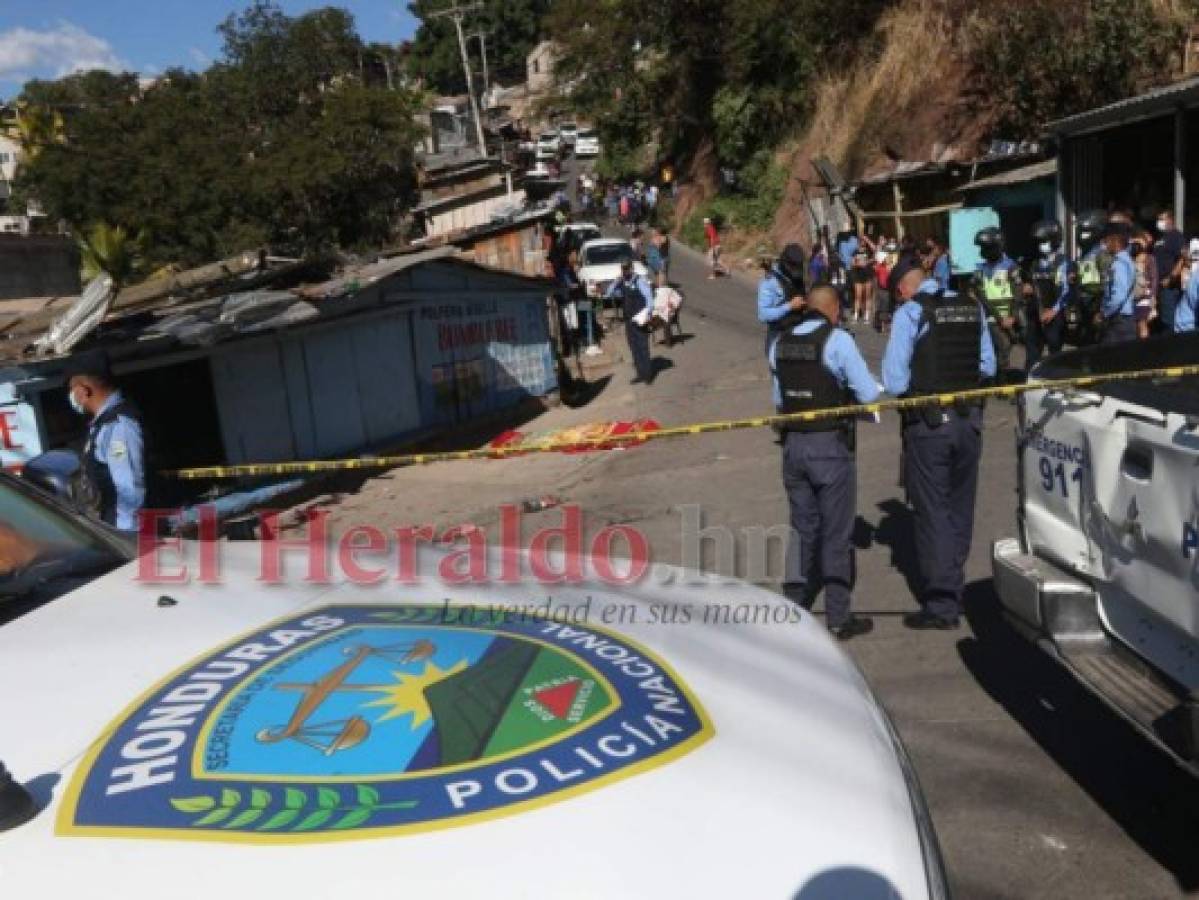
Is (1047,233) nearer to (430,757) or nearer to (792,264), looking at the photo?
(792,264)

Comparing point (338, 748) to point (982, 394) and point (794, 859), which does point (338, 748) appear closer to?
point (794, 859)

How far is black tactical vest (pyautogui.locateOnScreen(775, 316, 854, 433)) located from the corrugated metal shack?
19.1ft

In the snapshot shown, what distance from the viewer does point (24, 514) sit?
316 centimetres

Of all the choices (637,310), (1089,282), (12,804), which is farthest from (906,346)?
(637,310)

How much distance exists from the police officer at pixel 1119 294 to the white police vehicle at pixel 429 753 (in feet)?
27.1

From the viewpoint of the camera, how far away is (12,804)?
5.47 ft

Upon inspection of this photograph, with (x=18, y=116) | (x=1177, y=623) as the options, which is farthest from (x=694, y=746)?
(x=18, y=116)

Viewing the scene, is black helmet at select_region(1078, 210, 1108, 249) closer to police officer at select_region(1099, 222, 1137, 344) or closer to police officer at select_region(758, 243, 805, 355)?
police officer at select_region(1099, 222, 1137, 344)

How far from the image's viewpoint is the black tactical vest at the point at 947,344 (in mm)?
5570

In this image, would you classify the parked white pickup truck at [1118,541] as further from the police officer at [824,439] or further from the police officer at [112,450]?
the police officer at [112,450]

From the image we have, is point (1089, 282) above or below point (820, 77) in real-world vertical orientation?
below

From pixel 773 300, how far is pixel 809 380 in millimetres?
4720

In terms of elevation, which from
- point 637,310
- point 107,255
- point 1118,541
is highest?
point 107,255

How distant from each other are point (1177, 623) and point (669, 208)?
41.8m
